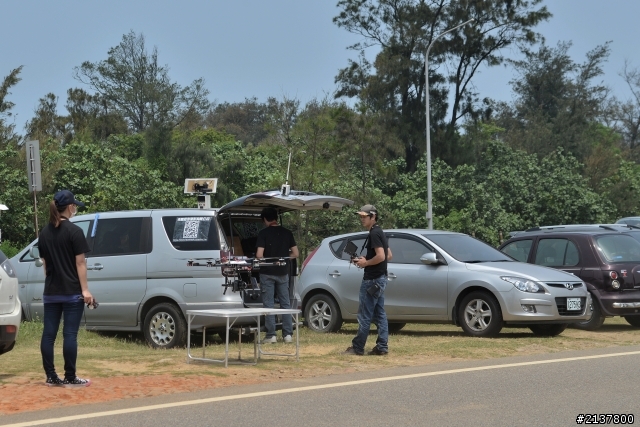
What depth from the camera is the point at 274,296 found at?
549 inches

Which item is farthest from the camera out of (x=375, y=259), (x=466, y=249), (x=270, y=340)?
(x=466, y=249)

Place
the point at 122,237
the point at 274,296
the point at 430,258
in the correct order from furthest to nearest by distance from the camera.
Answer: the point at 430,258 → the point at 122,237 → the point at 274,296

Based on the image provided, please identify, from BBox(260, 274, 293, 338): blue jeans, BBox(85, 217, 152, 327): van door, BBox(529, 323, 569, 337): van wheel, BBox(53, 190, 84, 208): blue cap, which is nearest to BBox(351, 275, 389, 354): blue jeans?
BBox(260, 274, 293, 338): blue jeans

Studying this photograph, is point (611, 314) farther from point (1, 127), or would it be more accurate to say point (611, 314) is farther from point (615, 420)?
point (1, 127)

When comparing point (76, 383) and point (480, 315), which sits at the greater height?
point (480, 315)

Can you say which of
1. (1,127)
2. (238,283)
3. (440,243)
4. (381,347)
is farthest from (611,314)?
(1,127)

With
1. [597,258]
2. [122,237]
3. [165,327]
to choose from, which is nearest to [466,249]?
[597,258]

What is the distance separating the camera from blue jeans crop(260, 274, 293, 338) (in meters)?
13.7

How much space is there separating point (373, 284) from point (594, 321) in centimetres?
566

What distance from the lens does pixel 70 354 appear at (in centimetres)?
971

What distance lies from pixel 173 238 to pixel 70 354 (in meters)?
4.11

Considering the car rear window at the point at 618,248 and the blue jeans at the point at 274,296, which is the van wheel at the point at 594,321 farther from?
the blue jeans at the point at 274,296

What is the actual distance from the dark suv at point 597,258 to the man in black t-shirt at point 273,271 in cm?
527

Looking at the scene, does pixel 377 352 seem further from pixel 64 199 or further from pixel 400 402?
pixel 64 199
